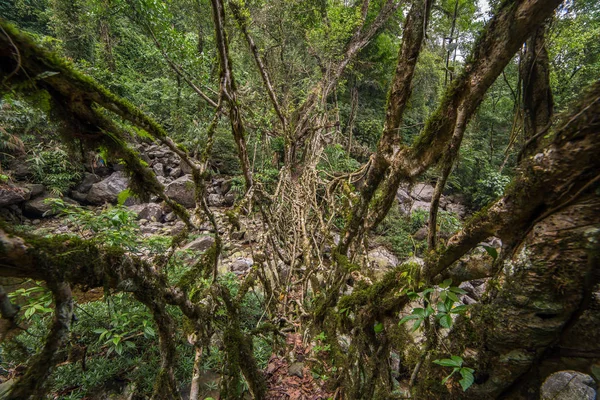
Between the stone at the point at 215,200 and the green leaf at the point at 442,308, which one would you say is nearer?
the green leaf at the point at 442,308

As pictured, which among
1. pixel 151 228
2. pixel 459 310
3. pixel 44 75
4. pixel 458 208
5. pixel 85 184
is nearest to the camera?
pixel 44 75

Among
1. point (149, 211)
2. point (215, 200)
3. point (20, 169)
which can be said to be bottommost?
point (149, 211)

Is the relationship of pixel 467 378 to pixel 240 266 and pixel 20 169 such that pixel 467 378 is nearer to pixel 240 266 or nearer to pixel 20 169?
pixel 240 266

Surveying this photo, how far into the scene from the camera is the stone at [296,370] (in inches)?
93.8

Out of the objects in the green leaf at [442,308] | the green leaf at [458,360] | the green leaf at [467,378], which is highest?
the green leaf at [442,308]

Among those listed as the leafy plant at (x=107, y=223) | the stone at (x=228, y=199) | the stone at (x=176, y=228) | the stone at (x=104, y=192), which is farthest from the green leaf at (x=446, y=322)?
the stone at (x=104, y=192)

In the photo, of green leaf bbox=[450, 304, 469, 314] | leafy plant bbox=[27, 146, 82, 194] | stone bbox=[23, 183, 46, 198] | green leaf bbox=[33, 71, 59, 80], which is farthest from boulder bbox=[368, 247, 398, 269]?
stone bbox=[23, 183, 46, 198]

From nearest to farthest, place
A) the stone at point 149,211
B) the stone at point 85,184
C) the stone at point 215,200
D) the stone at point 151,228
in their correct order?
the stone at point 151,228
the stone at point 149,211
the stone at point 85,184
the stone at point 215,200

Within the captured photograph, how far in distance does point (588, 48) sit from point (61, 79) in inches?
278

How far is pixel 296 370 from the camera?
2404 mm

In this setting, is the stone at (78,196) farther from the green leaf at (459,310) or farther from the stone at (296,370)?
the green leaf at (459,310)

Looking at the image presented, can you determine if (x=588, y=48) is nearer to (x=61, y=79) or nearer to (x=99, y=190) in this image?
(x=61, y=79)

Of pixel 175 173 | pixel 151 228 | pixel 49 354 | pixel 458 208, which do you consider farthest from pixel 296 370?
pixel 458 208

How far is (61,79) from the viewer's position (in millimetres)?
802
